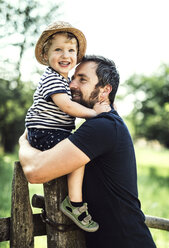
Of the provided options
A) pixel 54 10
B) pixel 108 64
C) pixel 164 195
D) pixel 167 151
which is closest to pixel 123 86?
pixel 167 151

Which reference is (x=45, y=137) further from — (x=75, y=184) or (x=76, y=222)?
(x=76, y=222)

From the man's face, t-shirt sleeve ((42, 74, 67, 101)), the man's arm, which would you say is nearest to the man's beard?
the man's face

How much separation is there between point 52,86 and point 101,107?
0.46 meters

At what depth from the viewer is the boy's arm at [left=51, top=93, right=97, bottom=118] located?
2412mm

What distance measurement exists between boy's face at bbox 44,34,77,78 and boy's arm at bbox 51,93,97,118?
37cm

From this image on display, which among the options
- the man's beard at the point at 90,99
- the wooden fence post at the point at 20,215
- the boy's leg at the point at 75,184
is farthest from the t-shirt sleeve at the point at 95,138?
the wooden fence post at the point at 20,215

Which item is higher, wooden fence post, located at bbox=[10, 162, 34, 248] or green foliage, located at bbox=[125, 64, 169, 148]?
wooden fence post, located at bbox=[10, 162, 34, 248]

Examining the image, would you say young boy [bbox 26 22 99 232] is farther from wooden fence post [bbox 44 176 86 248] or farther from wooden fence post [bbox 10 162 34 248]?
wooden fence post [bbox 10 162 34 248]

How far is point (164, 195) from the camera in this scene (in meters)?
13.4

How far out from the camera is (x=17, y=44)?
15.9m

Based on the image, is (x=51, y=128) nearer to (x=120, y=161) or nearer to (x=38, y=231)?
(x=120, y=161)

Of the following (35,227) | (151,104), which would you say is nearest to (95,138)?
(35,227)

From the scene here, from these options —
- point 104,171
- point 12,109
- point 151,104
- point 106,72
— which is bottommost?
point 151,104

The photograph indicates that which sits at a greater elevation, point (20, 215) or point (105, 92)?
point (105, 92)
